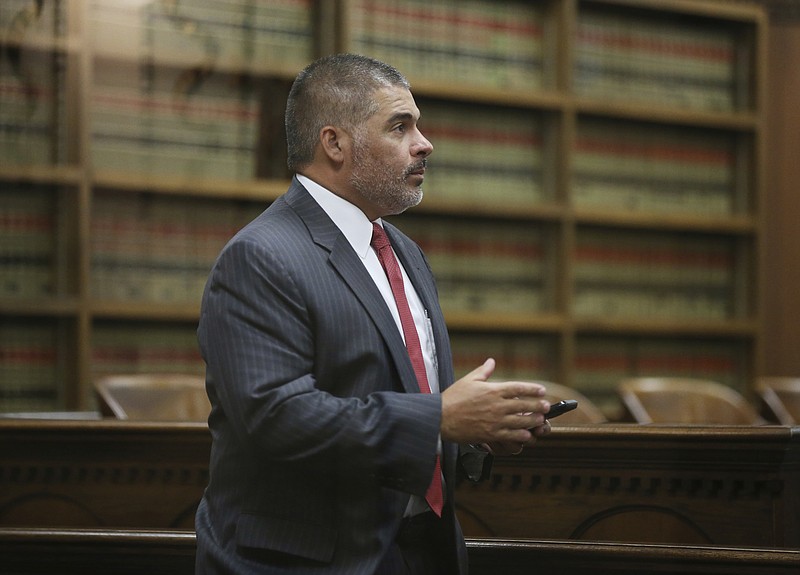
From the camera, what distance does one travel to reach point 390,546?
5.49 feet

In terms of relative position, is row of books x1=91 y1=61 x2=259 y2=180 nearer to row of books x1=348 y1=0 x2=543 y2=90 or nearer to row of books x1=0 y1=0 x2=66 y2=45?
row of books x1=0 y1=0 x2=66 y2=45

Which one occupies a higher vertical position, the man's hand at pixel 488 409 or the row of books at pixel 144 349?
the man's hand at pixel 488 409

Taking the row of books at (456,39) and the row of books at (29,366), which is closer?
the row of books at (29,366)

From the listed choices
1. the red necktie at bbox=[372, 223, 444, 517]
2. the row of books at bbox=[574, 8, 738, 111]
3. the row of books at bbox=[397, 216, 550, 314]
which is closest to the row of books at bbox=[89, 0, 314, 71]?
the row of books at bbox=[397, 216, 550, 314]

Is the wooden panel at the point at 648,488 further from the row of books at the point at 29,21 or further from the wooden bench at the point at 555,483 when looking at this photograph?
the row of books at the point at 29,21

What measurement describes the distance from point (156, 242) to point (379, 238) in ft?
8.54

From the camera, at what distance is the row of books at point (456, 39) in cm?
463

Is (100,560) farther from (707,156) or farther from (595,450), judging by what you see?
(707,156)

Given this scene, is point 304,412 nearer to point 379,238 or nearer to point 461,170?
point 379,238

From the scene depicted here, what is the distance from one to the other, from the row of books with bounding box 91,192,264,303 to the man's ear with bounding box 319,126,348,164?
257 cm

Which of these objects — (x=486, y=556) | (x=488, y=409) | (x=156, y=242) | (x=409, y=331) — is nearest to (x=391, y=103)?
(x=409, y=331)

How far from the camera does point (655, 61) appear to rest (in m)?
5.16

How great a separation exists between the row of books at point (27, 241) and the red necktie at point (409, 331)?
263 cm

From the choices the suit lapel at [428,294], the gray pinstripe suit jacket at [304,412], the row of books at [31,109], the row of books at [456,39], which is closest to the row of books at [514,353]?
the row of books at [456,39]
